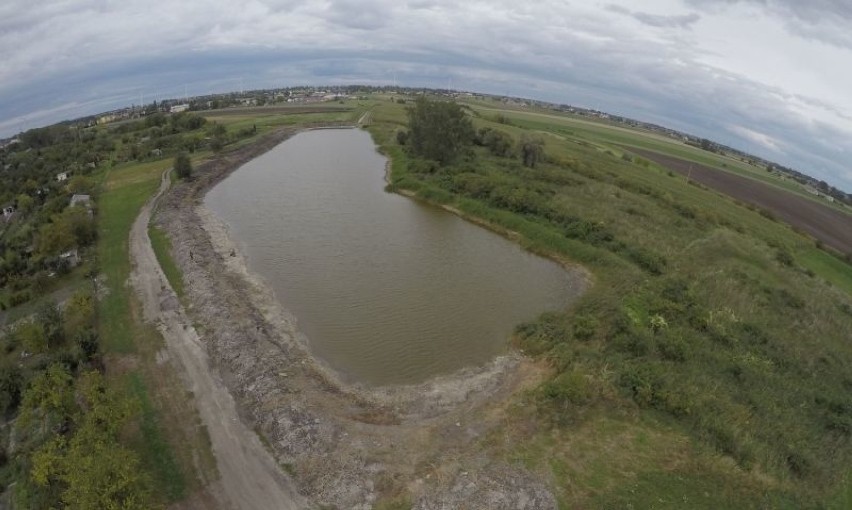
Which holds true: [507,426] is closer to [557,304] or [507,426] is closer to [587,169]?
[557,304]

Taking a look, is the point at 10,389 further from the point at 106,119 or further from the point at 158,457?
the point at 106,119

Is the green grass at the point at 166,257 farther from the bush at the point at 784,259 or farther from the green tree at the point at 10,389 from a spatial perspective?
the bush at the point at 784,259

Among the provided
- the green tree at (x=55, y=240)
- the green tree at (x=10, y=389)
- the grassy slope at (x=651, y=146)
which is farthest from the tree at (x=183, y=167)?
the grassy slope at (x=651, y=146)

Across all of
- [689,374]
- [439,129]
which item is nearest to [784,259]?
[689,374]

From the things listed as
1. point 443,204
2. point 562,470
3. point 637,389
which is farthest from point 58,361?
point 443,204

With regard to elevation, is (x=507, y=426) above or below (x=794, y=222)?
below
